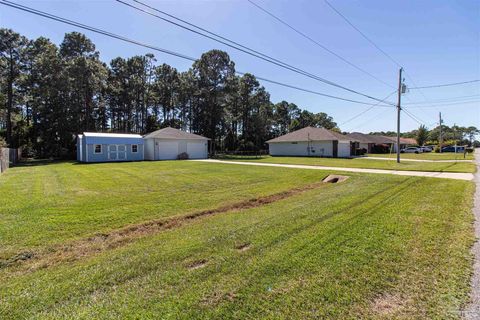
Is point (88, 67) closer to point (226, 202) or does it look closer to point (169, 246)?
point (226, 202)

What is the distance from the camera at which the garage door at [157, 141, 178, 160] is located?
29.2 m

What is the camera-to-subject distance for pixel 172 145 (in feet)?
98.8

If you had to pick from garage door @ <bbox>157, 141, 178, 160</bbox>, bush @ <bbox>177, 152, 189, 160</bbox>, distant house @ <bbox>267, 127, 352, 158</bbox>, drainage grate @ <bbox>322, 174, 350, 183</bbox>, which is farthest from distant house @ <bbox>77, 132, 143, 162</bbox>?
drainage grate @ <bbox>322, 174, 350, 183</bbox>

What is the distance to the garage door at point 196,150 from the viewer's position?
104ft

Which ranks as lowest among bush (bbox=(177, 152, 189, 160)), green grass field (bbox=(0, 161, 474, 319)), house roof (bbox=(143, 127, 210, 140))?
green grass field (bbox=(0, 161, 474, 319))

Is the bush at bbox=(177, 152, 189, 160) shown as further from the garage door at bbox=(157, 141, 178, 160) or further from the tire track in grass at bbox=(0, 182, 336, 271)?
the tire track in grass at bbox=(0, 182, 336, 271)

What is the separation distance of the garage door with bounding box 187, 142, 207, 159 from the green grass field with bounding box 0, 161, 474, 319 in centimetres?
2390

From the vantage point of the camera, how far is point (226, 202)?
8.17 meters

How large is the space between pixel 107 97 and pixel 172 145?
22306 mm

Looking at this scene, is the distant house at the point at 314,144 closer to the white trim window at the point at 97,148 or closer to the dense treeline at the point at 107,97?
the dense treeline at the point at 107,97

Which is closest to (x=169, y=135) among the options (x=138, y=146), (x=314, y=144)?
(x=138, y=146)

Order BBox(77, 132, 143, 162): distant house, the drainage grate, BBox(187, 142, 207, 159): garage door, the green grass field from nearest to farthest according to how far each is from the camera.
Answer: the green grass field, the drainage grate, BBox(77, 132, 143, 162): distant house, BBox(187, 142, 207, 159): garage door

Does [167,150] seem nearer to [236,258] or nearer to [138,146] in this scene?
[138,146]

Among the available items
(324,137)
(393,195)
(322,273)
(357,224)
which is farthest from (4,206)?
(324,137)
